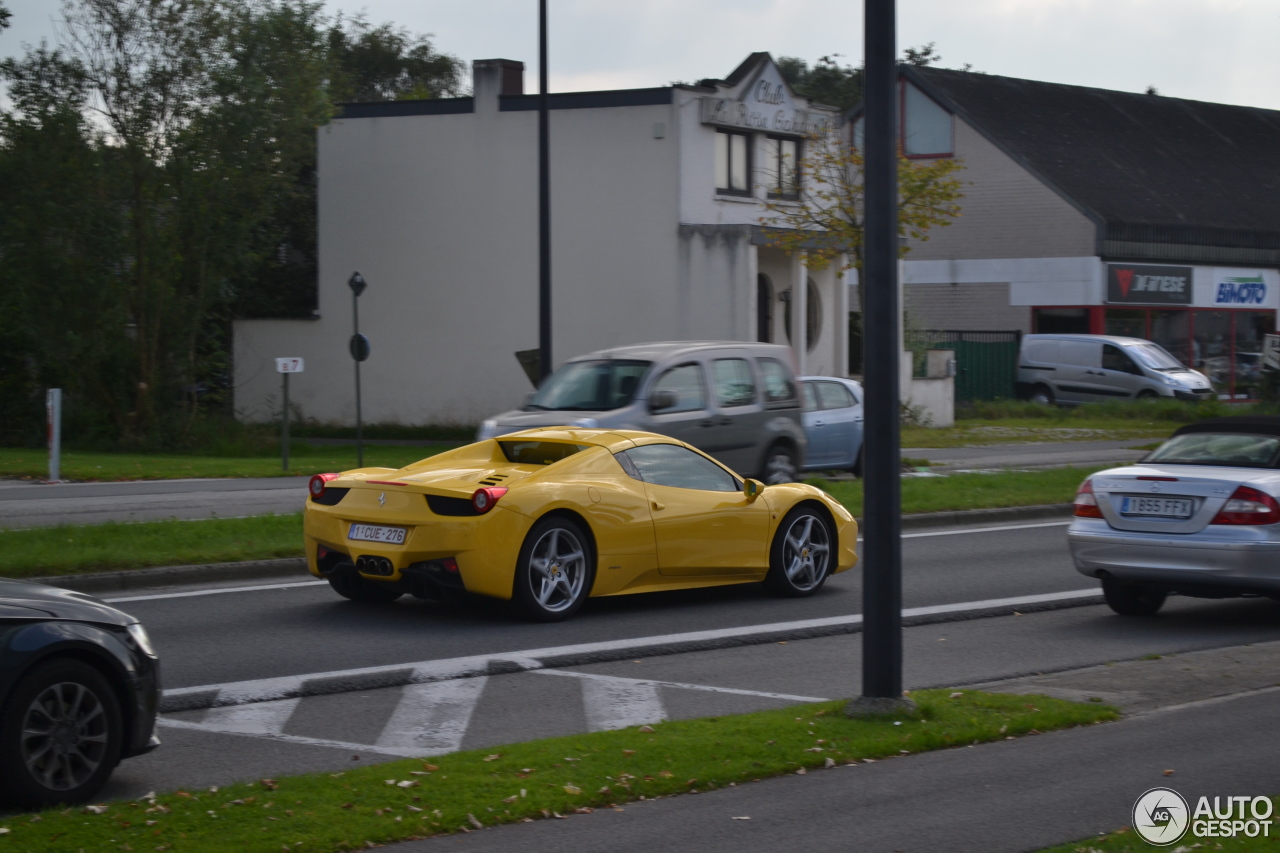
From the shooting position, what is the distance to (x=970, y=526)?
17.5 m

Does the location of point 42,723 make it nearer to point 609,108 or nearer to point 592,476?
point 592,476

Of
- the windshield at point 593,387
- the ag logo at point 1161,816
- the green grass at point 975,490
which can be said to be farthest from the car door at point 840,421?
the ag logo at point 1161,816

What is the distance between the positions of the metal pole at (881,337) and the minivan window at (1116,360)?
33114 millimetres

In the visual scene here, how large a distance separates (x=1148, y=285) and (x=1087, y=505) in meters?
34.7

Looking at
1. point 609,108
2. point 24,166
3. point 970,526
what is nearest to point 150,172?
point 24,166

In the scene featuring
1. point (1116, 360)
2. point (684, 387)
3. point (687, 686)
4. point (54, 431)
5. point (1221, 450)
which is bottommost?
point (687, 686)

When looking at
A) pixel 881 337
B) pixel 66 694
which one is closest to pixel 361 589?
pixel 66 694

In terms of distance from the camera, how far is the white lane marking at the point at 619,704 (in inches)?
288

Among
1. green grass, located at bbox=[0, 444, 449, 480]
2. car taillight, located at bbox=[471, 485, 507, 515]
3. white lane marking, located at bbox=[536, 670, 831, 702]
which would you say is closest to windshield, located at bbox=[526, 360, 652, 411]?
car taillight, located at bbox=[471, 485, 507, 515]

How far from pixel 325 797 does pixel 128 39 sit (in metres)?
25.3

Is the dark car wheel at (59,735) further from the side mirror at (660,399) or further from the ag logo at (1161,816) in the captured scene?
the side mirror at (660,399)

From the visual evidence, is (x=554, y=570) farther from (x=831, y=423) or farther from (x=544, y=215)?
(x=544, y=215)

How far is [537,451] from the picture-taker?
10891mm

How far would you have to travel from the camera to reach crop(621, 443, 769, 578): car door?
35.4 ft
